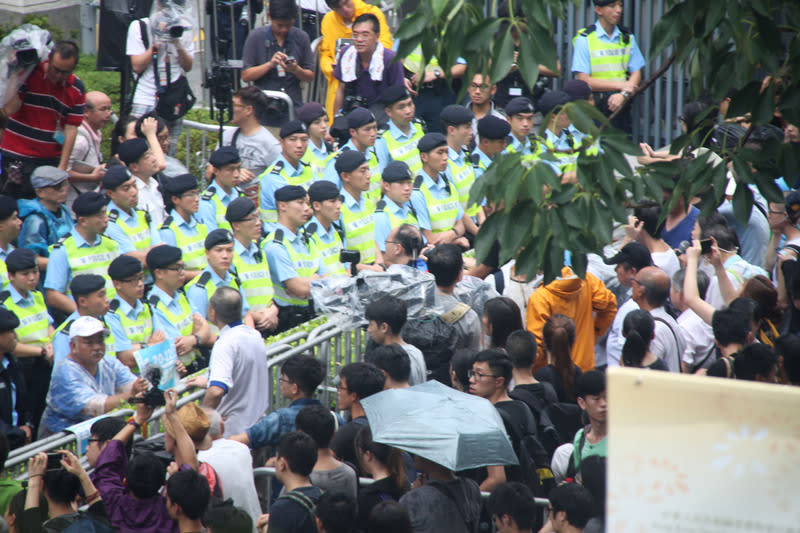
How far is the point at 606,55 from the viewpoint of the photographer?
12.6 m

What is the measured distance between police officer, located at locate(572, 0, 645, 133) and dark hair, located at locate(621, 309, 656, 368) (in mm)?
6223

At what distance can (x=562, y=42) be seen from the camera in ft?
46.2

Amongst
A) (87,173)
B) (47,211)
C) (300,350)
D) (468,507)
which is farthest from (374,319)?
(87,173)

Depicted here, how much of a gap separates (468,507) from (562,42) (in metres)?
9.76

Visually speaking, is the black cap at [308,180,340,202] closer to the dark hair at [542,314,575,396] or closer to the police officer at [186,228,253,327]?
the police officer at [186,228,253,327]

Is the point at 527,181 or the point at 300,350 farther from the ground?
the point at 527,181

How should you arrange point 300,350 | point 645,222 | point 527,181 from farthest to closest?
point 645,222, point 300,350, point 527,181

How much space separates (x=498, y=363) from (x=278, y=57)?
6.01 metres

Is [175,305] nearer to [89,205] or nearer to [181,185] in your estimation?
[89,205]

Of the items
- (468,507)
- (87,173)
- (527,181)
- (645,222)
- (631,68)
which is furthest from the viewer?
(631,68)

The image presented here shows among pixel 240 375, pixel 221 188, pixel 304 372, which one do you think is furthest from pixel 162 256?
pixel 221 188

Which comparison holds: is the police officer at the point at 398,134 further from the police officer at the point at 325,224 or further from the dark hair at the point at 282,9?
the police officer at the point at 325,224

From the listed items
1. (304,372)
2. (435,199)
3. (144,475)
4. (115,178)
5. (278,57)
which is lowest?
(144,475)

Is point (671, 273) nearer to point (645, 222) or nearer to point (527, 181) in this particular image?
point (645, 222)
